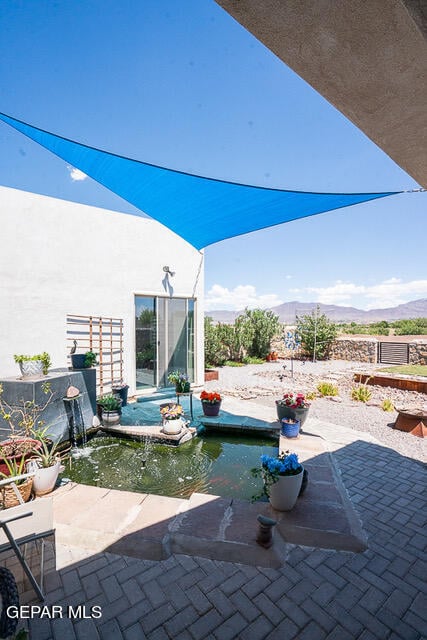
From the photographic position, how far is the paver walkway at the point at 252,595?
183cm

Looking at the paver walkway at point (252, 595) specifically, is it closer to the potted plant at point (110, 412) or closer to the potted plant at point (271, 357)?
the potted plant at point (110, 412)

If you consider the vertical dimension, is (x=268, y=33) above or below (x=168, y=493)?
above

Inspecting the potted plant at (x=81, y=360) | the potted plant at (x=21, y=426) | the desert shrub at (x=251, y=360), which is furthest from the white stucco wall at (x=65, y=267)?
the desert shrub at (x=251, y=360)

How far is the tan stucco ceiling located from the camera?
947mm

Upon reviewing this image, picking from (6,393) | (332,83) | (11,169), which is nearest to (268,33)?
(332,83)

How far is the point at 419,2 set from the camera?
93 cm

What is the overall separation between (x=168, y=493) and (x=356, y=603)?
2104 mm

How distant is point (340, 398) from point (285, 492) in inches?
208

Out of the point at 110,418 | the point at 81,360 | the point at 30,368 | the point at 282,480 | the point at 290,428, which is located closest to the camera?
the point at 282,480

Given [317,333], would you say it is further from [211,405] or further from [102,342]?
[102,342]

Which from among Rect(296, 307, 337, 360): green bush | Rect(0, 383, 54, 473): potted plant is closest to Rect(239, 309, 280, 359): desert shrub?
Rect(296, 307, 337, 360): green bush

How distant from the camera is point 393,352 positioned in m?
13.5

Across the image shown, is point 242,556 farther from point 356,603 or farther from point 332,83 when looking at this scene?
point 332,83

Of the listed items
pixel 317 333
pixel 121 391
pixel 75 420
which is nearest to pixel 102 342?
pixel 121 391
